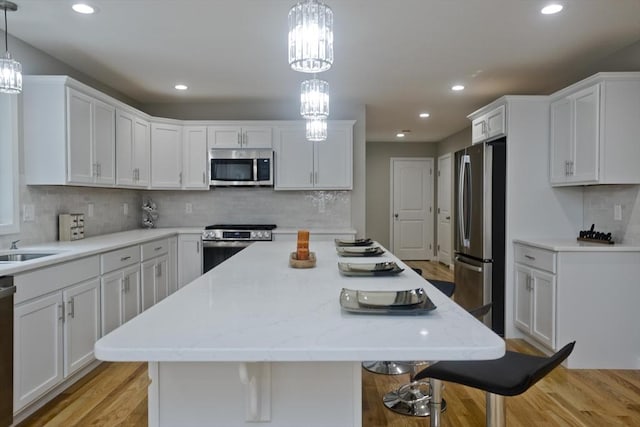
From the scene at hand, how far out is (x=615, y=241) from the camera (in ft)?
11.3

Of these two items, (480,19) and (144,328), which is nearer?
(144,328)

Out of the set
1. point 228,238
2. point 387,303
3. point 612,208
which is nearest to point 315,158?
point 228,238

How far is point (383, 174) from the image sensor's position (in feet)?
29.5

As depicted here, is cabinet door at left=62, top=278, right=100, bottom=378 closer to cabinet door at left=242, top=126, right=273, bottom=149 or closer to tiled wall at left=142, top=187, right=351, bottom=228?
tiled wall at left=142, top=187, right=351, bottom=228

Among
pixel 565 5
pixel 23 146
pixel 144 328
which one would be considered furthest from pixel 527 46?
pixel 23 146

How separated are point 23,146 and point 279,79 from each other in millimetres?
2284

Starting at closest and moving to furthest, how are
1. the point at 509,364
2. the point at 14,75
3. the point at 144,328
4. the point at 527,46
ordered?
the point at 144,328, the point at 509,364, the point at 14,75, the point at 527,46

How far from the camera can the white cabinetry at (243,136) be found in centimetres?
507

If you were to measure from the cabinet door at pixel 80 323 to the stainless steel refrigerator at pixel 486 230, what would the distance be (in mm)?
3267

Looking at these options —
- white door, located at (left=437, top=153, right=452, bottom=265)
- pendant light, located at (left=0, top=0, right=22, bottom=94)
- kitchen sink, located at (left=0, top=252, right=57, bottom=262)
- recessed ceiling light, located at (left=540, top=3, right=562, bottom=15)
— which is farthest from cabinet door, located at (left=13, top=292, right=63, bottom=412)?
white door, located at (left=437, top=153, right=452, bottom=265)

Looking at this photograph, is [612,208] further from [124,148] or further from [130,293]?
[124,148]

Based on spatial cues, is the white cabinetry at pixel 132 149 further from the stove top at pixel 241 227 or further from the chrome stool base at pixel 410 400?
the chrome stool base at pixel 410 400

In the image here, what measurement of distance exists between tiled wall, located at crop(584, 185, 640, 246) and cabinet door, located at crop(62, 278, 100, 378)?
399 centimetres

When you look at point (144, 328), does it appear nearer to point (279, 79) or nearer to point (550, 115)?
point (279, 79)
